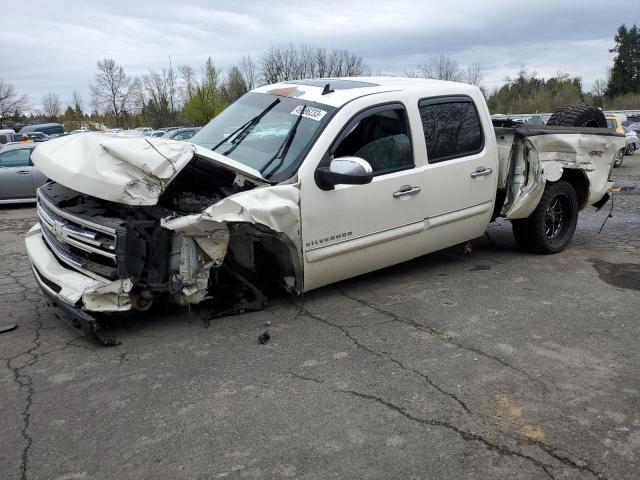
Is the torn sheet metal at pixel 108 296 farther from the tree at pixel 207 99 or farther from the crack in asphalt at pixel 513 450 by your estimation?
the tree at pixel 207 99

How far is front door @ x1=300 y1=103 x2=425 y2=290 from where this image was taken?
446 cm

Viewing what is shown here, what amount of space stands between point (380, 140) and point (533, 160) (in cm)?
200

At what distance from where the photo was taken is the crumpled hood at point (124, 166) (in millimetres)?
3762

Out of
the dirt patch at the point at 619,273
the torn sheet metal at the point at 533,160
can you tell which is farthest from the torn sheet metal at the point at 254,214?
the dirt patch at the point at 619,273

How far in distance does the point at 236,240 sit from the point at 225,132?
1254 millimetres

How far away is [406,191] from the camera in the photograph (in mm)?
4922

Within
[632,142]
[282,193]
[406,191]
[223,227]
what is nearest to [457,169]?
[406,191]

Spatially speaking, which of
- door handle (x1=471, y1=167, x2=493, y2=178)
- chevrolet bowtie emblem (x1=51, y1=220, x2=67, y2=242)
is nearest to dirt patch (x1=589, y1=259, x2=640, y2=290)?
door handle (x1=471, y1=167, x2=493, y2=178)

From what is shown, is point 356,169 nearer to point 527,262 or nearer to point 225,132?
point 225,132

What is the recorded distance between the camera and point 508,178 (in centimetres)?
595

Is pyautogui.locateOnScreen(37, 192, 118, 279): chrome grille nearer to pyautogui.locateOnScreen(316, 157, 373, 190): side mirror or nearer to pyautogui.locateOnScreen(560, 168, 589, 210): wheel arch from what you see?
pyautogui.locateOnScreen(316, 157, 373, 190): side mirror

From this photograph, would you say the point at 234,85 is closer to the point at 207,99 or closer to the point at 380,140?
the point at 207,99

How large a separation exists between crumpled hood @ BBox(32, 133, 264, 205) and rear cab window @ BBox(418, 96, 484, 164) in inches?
75.4

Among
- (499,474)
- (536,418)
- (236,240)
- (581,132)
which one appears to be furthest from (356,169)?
(581,132)
